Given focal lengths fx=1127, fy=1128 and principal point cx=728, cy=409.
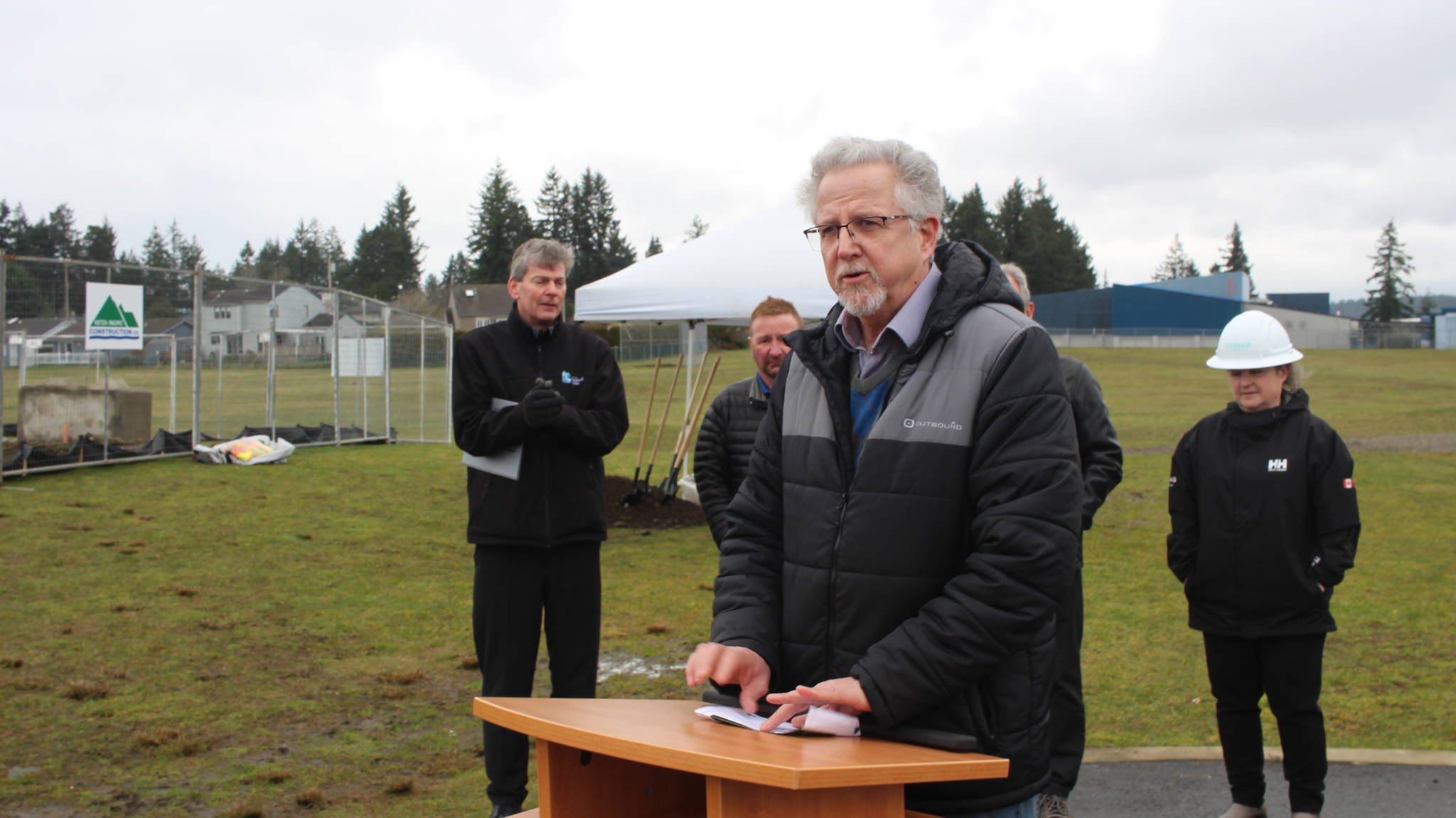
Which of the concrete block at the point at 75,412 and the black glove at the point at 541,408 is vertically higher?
the black glove at the point at 541,408

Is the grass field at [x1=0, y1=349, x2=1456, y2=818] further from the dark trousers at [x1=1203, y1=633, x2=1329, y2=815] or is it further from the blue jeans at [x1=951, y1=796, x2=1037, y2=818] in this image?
the blue jeans at [x1=951, y1=796, x2=1037, y2=818]

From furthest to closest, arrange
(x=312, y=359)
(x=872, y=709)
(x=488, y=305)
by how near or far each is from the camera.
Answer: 1. (x=488, y=305)
2. (x=312, y=359)
3. (x=872, y=709)

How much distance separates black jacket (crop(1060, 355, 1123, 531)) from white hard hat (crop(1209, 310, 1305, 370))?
0.50 metres

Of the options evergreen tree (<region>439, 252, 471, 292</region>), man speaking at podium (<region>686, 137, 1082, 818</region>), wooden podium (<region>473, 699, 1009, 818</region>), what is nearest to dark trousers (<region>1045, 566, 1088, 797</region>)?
man speaking at podium (<region>686, 137, 1082, 818</region>)

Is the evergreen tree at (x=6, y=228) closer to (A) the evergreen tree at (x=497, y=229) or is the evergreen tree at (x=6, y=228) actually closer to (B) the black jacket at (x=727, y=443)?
(A) the evergreen tree at (x=497, y=229)

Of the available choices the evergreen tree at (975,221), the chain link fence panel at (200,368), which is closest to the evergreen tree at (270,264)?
the evergreen tree at (975,221)

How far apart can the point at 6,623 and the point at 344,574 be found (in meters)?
2.64

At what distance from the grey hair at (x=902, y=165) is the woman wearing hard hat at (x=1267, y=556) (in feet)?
8.15

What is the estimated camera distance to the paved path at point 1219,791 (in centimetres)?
450

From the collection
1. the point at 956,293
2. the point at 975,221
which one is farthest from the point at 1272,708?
the point at 975,221

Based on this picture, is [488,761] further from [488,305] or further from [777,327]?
[488,305]

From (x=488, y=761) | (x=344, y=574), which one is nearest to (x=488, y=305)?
(x=344, y=574)

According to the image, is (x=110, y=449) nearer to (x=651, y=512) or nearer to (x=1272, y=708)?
(x=651, y=512)

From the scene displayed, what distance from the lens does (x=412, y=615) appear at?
26.6 feet
